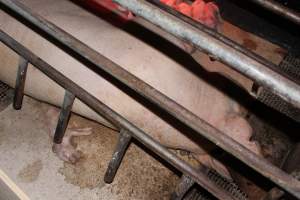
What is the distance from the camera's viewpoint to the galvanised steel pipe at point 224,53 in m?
0.81

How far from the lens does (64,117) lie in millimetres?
1713

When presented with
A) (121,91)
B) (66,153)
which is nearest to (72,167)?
(66,153)

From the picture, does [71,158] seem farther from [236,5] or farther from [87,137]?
[236,5]

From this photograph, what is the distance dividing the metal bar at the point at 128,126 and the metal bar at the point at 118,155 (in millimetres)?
66

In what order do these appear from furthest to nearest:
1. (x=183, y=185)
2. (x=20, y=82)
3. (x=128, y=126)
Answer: (x=20, y=82) → (x=183, y=185) → (x=128, y=126)

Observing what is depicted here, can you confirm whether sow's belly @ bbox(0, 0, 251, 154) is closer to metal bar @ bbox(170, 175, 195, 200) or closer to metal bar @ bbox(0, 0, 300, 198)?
metal bar @ bbox(170, 175, 195, 200)

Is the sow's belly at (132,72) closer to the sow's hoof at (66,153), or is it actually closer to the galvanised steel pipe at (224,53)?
the sow's hoof at (66,153)

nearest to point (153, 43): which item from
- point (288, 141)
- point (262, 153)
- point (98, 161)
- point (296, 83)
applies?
point (98, 161)

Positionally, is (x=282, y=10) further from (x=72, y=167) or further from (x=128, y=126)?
(x=72, y=167)

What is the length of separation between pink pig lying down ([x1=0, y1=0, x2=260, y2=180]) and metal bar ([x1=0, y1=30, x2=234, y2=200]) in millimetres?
349

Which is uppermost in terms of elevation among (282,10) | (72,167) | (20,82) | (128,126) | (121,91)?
(282,10)

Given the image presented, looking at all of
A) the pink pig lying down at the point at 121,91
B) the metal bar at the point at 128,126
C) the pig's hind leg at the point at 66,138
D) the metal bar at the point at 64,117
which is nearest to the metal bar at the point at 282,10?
the pink pig lying down at the point at 121,91

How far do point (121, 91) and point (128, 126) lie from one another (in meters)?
0.48

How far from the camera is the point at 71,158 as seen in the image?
6.02ft
